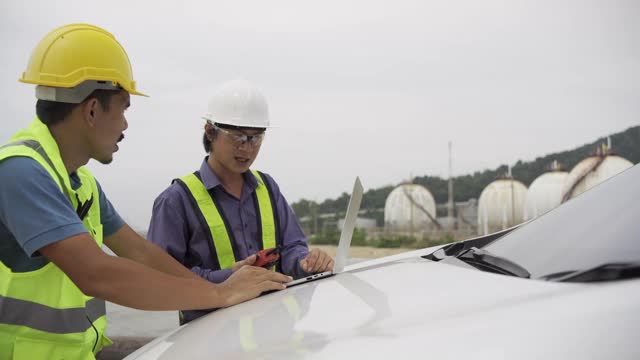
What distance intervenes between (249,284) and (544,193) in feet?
147

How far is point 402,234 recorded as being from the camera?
4756cm

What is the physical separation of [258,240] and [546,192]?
4394cm

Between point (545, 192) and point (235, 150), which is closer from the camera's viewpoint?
point (235, 150)

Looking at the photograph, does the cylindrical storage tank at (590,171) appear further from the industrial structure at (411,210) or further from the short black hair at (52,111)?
the short black hair at (52,111)

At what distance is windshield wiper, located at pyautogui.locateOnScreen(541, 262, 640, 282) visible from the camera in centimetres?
139

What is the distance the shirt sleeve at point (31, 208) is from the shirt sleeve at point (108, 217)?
66cm

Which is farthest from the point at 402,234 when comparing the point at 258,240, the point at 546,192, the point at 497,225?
the point at 258,240

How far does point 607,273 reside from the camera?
4.66 feet

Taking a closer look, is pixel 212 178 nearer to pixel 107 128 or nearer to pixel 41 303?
pixel 107 128

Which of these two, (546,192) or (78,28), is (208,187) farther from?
(546,192)

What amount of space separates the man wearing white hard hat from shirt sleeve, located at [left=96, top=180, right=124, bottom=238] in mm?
400

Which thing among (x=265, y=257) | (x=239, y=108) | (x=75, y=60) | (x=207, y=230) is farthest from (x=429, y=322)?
(x=239, y=108)

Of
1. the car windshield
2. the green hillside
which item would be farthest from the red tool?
the green hillside

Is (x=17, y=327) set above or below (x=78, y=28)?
below
